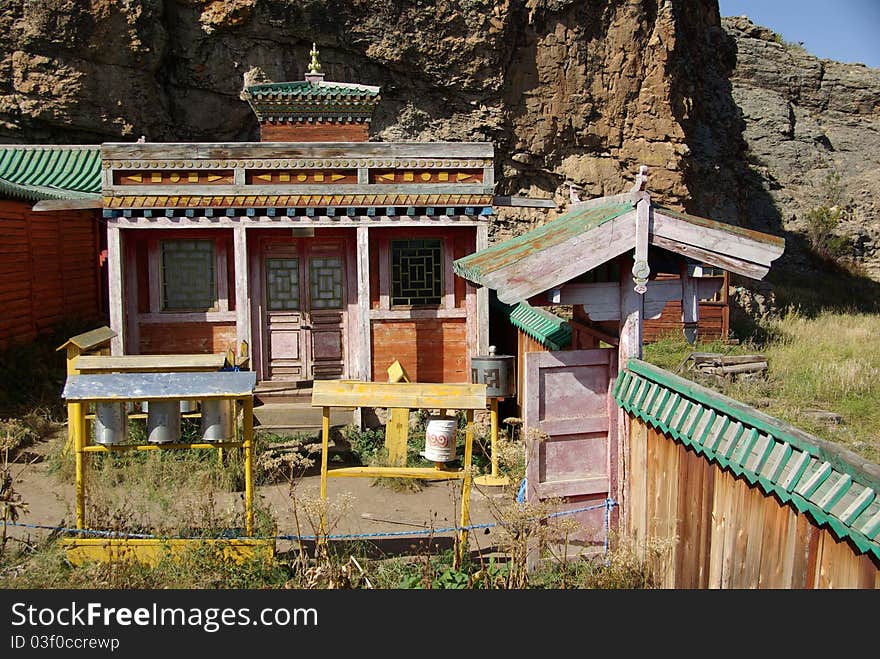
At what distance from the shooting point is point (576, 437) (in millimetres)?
6441

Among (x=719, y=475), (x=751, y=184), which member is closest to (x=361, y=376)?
(x=719, y=475)

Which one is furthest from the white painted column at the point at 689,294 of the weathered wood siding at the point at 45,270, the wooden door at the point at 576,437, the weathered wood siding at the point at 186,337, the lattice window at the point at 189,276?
the weathered wood siding at the point at 45,270

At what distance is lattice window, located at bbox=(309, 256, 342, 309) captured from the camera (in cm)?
1207

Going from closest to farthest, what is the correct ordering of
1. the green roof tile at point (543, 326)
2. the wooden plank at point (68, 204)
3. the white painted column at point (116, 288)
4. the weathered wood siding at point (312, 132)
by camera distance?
the green roof tile at point (543, 326)
the wooden plank at point (68, 204)
the white painted column at point (116, 288)
the weathered wood siding at point (312, 132)

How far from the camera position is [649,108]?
74.9 feet

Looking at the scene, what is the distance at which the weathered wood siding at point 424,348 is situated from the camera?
11914mm

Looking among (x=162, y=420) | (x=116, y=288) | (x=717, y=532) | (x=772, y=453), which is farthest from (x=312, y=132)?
(x=772, y=453)

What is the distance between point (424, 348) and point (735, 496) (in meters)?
7.80

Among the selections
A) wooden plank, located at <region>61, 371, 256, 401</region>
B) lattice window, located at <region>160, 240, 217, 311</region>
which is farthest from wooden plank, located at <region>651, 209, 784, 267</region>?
lattice window, located at <region>160, 240, 217, 311</region>

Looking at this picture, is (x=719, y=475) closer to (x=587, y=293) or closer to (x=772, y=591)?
(x=772, y=591)

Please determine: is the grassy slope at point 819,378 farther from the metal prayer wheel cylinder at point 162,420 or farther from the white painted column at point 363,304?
the metal prayer wheel cylinder at point 162,420

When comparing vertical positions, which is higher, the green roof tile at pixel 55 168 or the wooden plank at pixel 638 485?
the green roof tile at pixel 55 168

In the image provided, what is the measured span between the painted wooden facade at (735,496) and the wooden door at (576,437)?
333 millimetres

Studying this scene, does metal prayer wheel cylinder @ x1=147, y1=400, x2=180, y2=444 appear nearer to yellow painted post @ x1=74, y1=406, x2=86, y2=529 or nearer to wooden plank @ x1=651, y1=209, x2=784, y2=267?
yellow painted post @ x1=74, y1=406, x2=86, y2=529
